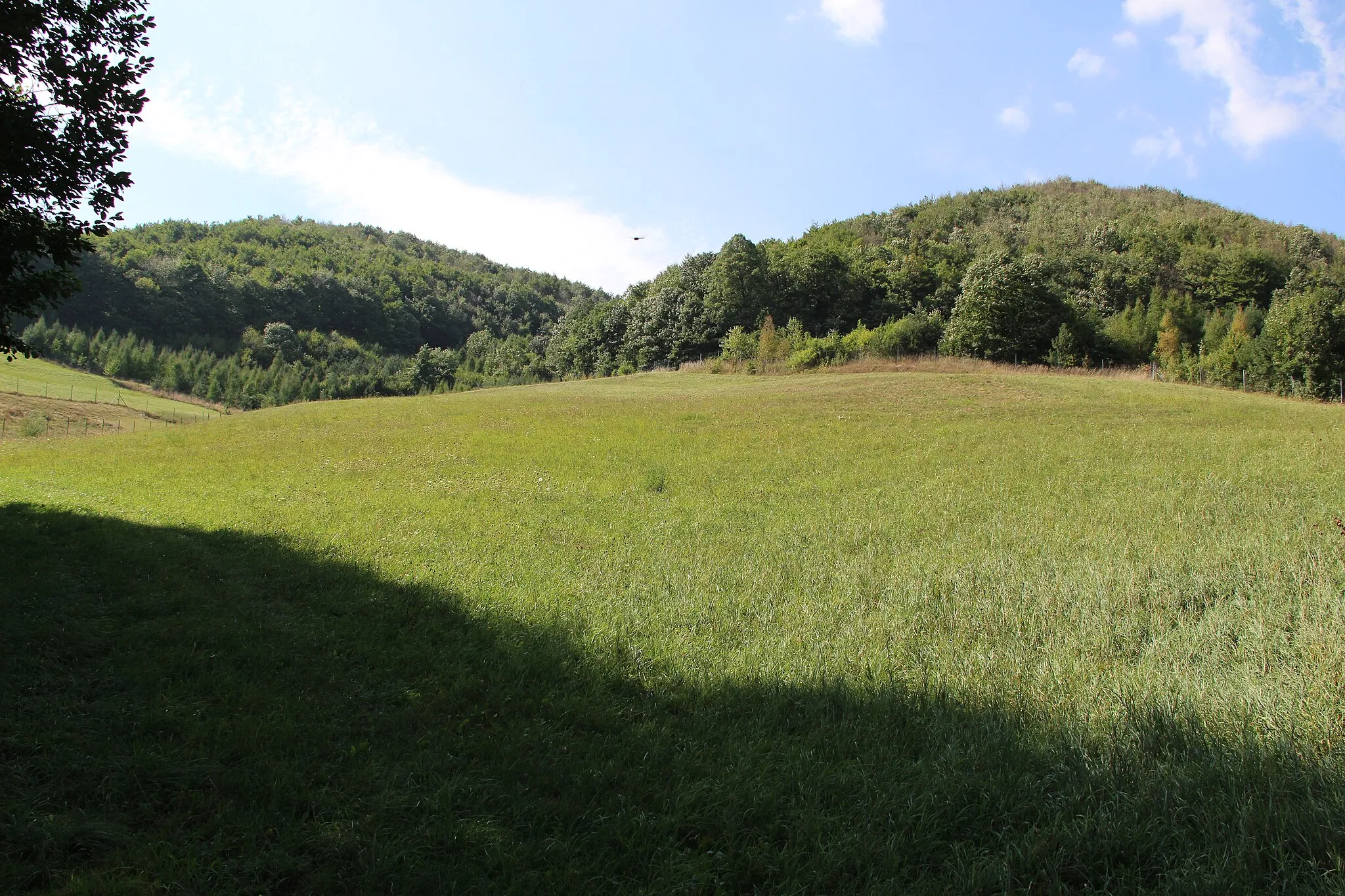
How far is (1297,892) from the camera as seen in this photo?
12.3ft

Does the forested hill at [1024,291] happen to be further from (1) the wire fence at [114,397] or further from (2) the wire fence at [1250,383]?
(1) the wire fence at [114,397]

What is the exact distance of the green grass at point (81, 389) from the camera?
67.2 m

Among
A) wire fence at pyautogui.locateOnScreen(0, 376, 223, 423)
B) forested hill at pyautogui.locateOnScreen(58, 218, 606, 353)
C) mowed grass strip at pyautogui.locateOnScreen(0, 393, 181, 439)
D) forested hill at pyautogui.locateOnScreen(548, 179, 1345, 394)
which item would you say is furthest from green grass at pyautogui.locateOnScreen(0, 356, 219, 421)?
forested hill at pyautogui.locateOnScreen(548, 179, 1345, 394)

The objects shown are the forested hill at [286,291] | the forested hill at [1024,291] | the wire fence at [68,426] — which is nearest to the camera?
the wire fence at [68,426]

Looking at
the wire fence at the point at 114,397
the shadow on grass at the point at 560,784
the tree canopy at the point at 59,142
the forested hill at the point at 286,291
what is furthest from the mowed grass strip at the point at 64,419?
the forested hill at the point at 286,291

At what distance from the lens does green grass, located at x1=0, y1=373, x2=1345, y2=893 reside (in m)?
4.20

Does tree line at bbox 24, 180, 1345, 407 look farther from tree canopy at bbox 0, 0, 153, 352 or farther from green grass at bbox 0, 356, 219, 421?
tree canopy at bbox 0, 0, 153, 352

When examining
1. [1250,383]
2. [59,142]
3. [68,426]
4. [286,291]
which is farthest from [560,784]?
[286,291]

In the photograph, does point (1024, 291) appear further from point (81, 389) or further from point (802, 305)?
point (81, 389)

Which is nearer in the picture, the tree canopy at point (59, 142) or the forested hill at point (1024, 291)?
the tree canopy at point (59, 142)

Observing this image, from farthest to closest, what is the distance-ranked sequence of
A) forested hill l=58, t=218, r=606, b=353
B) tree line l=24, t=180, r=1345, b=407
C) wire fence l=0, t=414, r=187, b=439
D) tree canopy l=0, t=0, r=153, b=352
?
1. forested hill l=58, t=218, r=606, b=353
2. tree line l=24, t=180, r=1345, b=407
3. wire fence l=0, t=414, r=187, b=439
4. tree canopy l=0, t=0, r=153, b=352

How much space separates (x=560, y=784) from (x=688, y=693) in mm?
2069

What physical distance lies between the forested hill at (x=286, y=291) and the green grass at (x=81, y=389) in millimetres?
29492

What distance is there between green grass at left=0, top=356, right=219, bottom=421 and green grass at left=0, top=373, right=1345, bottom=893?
68152mm
